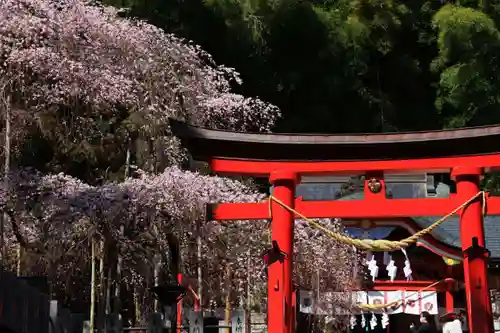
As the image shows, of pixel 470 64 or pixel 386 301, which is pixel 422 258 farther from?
pixel 470 64

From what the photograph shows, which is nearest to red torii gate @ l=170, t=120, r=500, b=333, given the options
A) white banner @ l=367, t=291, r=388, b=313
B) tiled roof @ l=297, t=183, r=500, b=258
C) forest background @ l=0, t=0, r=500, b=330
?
forest background @ l=0, t=0, r=500, b=330

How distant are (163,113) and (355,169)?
319 inches

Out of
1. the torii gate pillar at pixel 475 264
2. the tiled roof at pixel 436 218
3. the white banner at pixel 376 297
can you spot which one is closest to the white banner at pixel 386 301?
the white banner at pixel 376 297

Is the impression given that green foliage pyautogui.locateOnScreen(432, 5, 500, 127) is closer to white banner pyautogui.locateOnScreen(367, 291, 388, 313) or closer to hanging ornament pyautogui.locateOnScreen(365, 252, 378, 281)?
hanging ornament pyautogui.locateOnScreen(365, 252, 378, 281)

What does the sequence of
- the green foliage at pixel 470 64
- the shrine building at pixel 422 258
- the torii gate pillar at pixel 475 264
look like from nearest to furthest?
the torii gate pillar at pixel 475 264 < the shrine building at pixel 422 258 < the green foliage at pixel 470 64

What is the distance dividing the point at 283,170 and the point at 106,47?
8.09 metres

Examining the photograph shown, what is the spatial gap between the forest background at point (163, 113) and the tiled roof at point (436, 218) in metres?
1.10

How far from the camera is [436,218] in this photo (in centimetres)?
1748

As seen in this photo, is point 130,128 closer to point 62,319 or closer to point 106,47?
point 106,47

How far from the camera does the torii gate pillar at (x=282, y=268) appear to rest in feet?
33.5

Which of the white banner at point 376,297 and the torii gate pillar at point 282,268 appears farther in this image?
the white banner at point 376,297

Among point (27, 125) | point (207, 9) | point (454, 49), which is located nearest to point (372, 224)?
point (27, 125)

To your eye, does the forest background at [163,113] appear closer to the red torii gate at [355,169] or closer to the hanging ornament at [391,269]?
the hanging ornament at [391,269]


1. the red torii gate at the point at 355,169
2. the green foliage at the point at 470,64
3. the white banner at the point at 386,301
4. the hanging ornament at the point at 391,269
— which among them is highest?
the green foliage at the point at 470,64
